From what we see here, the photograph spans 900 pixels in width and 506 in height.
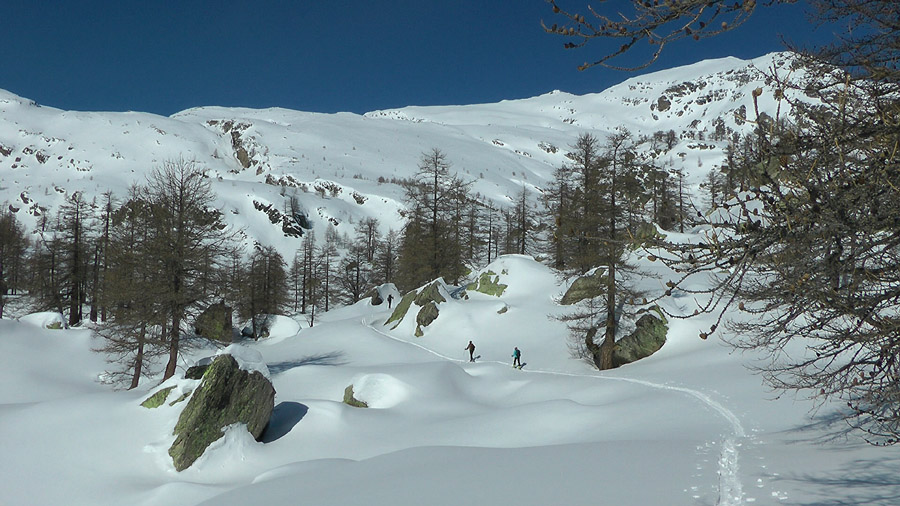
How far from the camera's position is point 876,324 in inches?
117

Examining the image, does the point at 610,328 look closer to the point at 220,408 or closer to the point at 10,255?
the point at 220,408

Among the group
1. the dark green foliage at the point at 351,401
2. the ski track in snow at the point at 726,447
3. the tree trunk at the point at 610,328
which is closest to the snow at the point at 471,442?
the ski track in snow at the point at 726,447

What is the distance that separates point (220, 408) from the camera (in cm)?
1112

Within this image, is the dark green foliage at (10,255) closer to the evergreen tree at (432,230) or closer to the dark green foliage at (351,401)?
the evergreen tree at (432,230)

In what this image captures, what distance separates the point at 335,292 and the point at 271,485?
4867 centimetres

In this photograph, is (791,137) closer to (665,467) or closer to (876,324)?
(876,324)

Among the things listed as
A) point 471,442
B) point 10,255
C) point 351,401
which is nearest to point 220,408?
point 351,401

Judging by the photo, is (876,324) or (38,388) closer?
(876,324)

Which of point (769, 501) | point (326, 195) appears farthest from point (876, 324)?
point (326, 195)

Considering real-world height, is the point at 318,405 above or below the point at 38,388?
above

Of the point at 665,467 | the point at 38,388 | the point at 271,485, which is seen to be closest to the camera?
the point at 665,467

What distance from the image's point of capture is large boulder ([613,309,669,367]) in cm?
1938

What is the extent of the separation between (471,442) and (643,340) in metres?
12.1

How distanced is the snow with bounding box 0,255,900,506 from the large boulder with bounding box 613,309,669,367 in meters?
0.57
